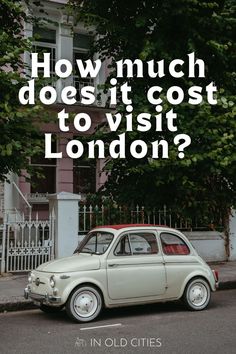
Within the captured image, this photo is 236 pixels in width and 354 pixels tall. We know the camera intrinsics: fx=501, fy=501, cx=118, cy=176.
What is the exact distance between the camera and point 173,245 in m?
9.13

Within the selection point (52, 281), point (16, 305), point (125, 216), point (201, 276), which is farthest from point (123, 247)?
point (125, 216)

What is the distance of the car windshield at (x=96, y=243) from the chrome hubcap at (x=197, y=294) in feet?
5.69

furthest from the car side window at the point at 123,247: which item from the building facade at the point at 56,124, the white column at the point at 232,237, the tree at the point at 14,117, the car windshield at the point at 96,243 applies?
the building facade at the point at 56,124

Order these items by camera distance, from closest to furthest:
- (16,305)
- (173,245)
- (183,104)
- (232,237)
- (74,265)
A: 1. (74,265)
2. (173,245)
3. (16,305)
4. (183,104)
5. (232,237)

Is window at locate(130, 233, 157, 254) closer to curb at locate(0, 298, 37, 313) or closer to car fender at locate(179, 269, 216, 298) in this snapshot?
car fender at locate(179, 269, 216, 298)

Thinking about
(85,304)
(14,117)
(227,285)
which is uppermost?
(14,117)

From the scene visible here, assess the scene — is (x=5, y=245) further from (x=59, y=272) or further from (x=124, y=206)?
(x=59, y=272)

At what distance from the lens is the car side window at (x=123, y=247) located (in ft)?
28.1

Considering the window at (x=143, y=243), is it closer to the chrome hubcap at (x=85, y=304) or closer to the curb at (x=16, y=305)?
the chrome hubcap at (x=85, y=304)

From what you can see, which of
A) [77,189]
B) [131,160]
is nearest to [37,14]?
[77,189]

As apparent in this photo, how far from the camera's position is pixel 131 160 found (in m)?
13.4

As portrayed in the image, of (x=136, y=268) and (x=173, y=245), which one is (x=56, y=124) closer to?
(x=173, y=245)

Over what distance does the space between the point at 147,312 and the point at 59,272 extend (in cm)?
186

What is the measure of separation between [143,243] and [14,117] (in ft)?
12.8
